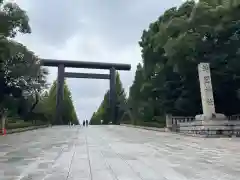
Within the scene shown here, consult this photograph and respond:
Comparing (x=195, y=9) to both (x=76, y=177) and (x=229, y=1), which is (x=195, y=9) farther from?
(x=76, y=177)

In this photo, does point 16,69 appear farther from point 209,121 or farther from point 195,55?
point 209,121

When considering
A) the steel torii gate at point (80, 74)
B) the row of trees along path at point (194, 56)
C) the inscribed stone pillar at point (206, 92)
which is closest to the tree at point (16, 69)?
the row of trees along path at point (194, 56)

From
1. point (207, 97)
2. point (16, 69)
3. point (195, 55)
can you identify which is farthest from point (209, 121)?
point (16, 69)

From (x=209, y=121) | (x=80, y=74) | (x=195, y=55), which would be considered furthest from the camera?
(x=80, y=74)

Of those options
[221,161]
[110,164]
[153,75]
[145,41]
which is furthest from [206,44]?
[110,164]

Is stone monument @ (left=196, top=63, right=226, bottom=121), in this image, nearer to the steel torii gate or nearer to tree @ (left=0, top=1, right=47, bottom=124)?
tree @ (left=0, top=1, right=47, bottom=124)

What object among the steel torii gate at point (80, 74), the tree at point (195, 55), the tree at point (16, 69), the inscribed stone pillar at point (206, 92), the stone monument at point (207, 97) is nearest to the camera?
the stone monument at point (207, 97)

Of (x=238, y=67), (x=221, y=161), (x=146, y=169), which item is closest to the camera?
(x=146, y=169)

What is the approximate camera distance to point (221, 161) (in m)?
5.85

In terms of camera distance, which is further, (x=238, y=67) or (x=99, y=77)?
(x=99, y=77)

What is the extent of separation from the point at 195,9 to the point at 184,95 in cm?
546

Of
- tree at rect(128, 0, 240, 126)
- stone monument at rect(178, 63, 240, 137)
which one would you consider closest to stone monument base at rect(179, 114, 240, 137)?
stone monument at rect(178, 63, 240, 137)

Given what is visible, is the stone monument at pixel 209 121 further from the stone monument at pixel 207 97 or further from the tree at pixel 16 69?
the tree at pixel 16 69

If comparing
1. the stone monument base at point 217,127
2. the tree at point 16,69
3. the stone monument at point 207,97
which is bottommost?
the stone monument base at point 217,127
